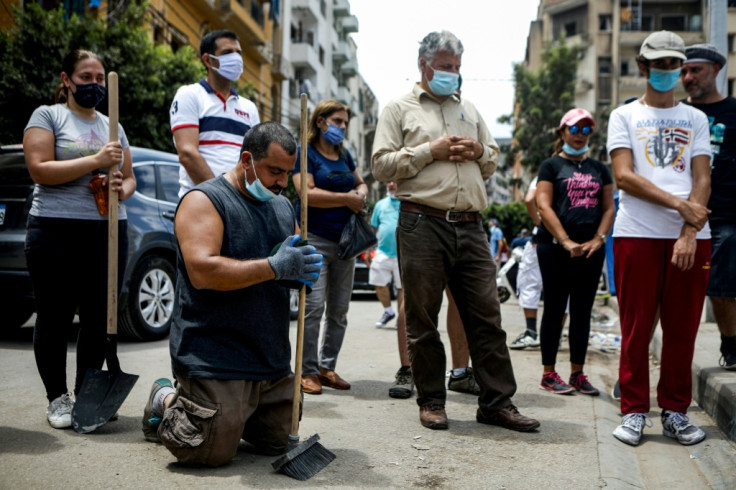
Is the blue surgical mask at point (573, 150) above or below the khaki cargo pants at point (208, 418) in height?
above

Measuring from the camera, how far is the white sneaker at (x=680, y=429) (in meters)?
3.84

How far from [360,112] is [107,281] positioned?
56134 millimetres

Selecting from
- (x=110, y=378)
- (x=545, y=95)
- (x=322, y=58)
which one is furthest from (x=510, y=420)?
(x=322, y=58)

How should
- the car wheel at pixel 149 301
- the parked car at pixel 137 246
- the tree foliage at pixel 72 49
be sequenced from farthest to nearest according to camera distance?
the tree foliage at pixel 72 49 → the car wheel at pixel 149 301 → the parked car at pixel 137 246

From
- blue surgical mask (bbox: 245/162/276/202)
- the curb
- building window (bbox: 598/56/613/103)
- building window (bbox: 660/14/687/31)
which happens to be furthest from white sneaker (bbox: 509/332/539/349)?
building window (bbox: 660/14/687/31)

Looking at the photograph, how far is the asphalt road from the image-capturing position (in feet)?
9.85

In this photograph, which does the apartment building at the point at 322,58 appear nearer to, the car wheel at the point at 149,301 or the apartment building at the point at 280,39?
the apartment building at the point at 280,39

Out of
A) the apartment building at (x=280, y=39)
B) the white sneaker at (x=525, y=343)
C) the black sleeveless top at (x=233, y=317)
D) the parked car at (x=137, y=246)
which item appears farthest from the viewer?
the apartment building at (x=280, y=39)

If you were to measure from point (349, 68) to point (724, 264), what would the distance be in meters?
46.6

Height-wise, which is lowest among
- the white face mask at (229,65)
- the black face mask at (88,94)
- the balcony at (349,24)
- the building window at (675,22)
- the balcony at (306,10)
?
the black face mask at (88,94)

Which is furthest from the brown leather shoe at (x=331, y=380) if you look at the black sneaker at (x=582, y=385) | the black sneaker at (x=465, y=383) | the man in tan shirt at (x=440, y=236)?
the black sneaker at (x=582, y=385)

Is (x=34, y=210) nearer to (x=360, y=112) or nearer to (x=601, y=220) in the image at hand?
(x=601, y=220)

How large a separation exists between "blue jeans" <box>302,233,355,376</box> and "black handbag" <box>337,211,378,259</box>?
0.09m

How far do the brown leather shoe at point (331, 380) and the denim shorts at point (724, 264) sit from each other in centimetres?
252
